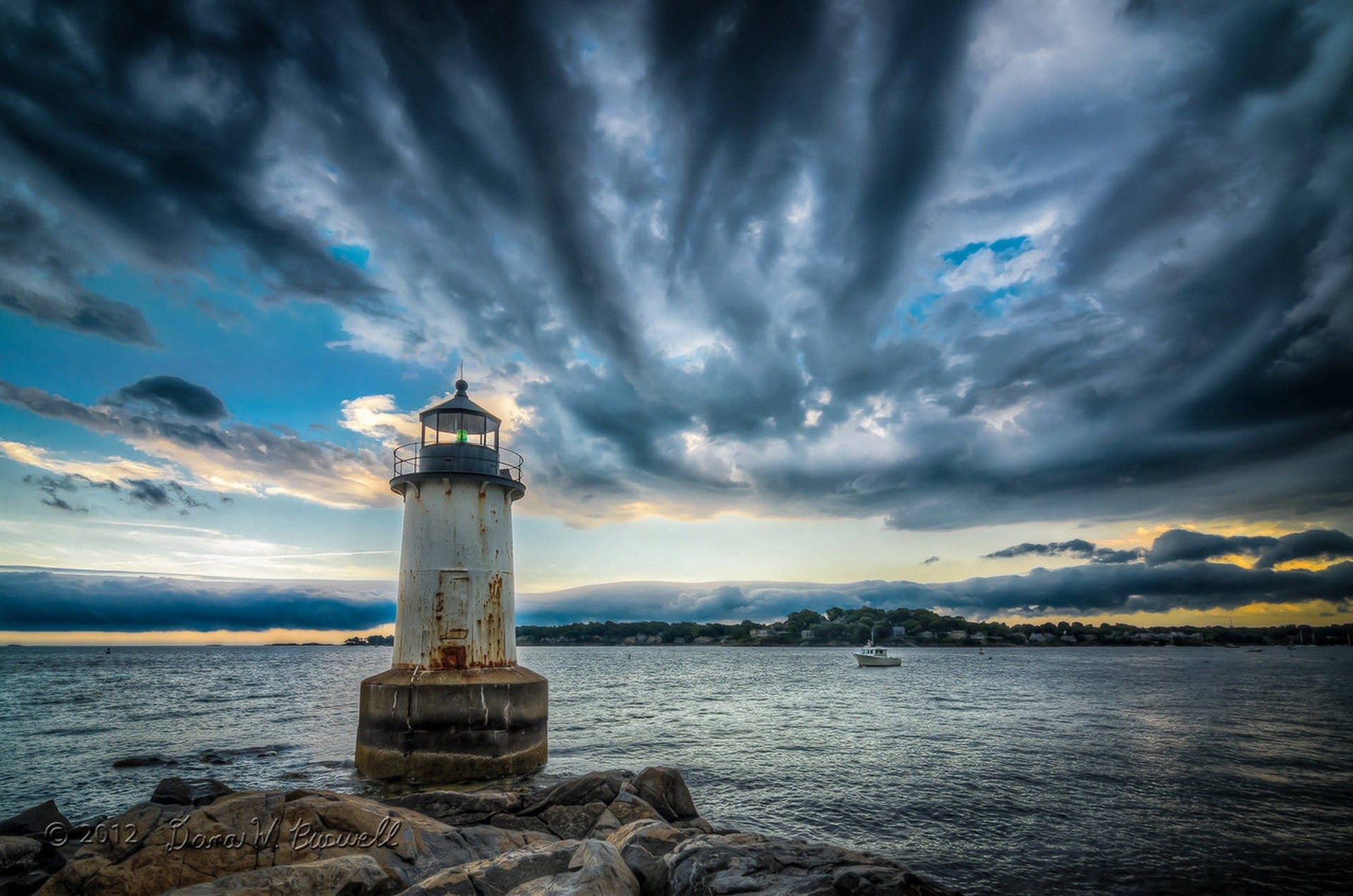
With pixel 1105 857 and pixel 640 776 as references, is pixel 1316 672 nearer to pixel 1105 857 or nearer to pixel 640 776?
pixel 1105 857

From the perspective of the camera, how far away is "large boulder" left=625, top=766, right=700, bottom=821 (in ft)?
38.0

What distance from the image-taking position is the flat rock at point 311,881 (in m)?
6.44

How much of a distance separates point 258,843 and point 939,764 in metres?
17.8

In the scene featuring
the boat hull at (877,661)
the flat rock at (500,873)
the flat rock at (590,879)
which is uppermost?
the flat rock at (590,879)

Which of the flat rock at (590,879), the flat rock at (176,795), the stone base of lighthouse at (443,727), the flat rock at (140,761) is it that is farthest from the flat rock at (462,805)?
the flat rock at (140,761)

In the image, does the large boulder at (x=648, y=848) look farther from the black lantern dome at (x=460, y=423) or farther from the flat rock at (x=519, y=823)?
the black lantern dome at (x=460, y=423)

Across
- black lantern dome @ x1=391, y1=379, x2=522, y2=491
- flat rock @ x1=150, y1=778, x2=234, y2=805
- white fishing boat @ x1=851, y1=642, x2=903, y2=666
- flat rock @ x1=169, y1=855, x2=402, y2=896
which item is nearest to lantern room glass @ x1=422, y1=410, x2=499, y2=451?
black lantern dome @ x1=391, y1=379, x2=522, y2=491

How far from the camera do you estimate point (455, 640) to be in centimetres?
1440

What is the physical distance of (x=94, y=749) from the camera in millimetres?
22156

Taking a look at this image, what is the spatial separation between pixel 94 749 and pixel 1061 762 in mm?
31318

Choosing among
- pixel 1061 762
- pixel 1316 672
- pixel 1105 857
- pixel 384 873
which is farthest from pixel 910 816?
pixel 1316 672

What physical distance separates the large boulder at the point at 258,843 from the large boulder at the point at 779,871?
3053mm

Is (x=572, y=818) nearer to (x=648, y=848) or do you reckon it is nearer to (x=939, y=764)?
(x=648, y=848)
